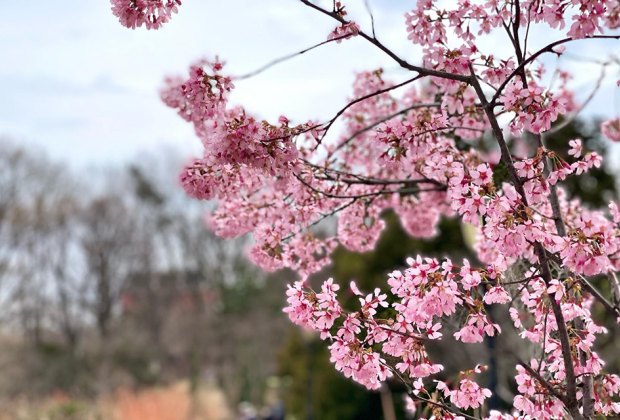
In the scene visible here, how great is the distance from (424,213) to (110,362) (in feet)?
55.3

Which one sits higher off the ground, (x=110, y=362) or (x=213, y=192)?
(x=110, y=362)

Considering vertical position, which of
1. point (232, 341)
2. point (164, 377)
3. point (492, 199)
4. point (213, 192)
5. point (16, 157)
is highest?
point (16, 157)

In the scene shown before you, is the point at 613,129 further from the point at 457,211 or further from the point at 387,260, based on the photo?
the point at 387,260

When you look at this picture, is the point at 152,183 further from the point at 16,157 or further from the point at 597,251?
the point at 597,251

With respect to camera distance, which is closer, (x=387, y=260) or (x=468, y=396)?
(x=468, y=396)

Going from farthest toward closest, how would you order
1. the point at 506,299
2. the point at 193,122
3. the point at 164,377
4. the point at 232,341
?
the point at 232,341
the point at 164,377
the point at 193,122
the point at 506,299

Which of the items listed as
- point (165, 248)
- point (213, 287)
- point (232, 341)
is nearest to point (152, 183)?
point (165, 248)

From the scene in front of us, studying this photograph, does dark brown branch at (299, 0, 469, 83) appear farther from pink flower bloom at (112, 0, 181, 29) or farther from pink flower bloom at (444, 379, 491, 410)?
pink flower bloom at (444, 379, 491, 410)

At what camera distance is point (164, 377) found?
→ 60.4 feet

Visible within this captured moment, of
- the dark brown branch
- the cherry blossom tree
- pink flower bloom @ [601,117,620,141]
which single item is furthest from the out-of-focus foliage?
the dark brown branch

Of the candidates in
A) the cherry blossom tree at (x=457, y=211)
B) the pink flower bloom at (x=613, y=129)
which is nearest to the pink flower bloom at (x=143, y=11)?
the cherry blossom tree at (x=457, y=211)

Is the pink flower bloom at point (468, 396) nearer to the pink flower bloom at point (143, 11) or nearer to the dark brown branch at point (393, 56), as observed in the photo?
the dark brown branch at point (393, 56)

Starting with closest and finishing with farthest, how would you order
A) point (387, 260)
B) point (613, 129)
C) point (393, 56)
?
point (393, 56) → point (613, 129) → point (387, 260)

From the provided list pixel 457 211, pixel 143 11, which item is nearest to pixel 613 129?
pixel 457 211
